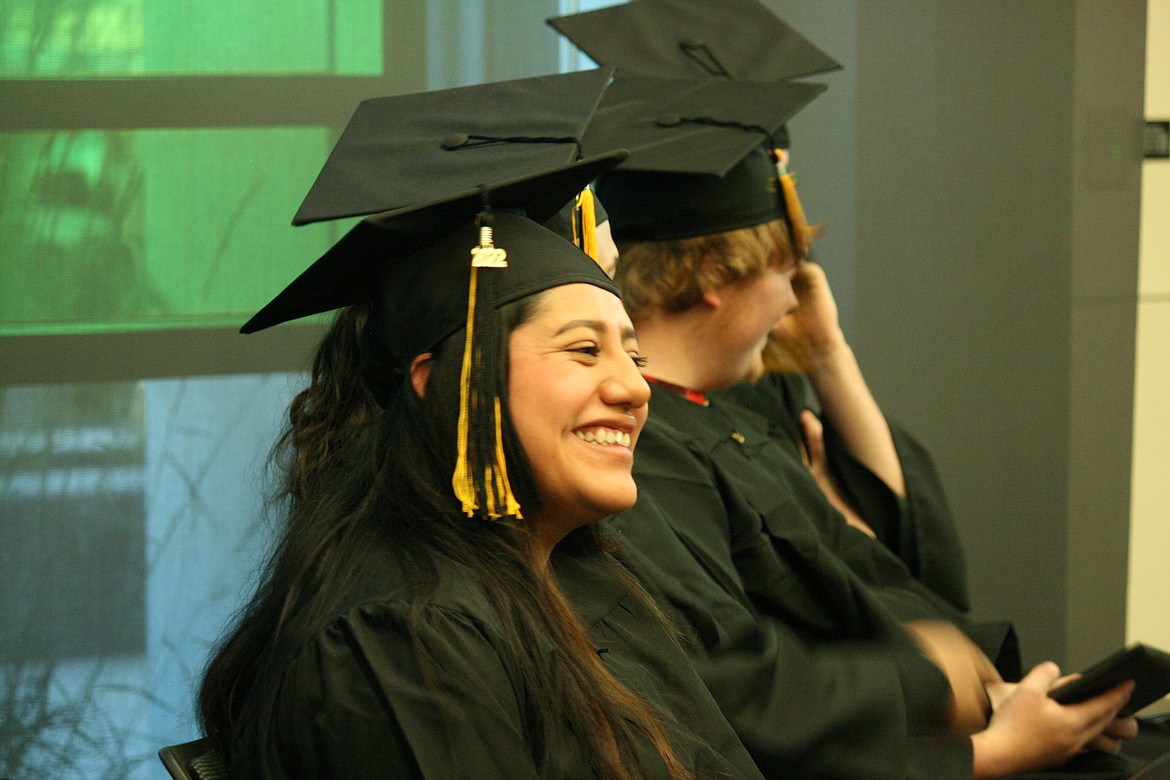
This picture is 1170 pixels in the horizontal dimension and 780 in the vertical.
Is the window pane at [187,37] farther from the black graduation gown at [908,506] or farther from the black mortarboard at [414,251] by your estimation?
the black mortarboard at [414,251]

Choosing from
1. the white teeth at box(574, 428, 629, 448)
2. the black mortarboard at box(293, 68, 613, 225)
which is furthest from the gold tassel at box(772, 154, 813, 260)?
the white teeth at box(574, 428, 629, 448)

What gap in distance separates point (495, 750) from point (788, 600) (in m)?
1.11

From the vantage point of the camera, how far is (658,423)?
2.19 m

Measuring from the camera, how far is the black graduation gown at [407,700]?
46.6 inches

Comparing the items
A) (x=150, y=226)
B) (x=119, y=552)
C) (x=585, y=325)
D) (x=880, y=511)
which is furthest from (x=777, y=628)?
(x=150, y=226)

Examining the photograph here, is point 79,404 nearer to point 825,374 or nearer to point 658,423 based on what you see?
point 658,423

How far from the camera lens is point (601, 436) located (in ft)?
4.69

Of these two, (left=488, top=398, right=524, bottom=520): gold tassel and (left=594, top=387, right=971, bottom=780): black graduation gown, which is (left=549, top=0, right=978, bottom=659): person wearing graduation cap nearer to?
(left=594, top=387, right=971, bottom=780): black graduation gown

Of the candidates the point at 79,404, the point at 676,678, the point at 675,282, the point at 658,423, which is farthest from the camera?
the point at 79,404

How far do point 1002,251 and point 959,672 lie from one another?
1.66 meters

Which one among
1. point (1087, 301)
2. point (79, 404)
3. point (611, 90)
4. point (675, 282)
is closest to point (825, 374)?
point (675, 282)

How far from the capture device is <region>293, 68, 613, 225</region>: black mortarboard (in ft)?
4.80

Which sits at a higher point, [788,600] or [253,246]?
[253,246]

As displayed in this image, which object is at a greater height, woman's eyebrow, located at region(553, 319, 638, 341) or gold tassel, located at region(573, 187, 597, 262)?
gold tassel, located at region(573, 187, 597, 262)
